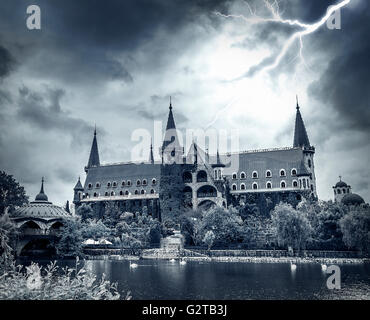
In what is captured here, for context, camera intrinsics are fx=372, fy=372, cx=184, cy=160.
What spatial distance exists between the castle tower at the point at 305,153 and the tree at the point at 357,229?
15131 millimetres

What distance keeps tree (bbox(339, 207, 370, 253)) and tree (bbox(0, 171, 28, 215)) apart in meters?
26.1

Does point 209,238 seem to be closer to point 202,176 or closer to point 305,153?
point 202,176

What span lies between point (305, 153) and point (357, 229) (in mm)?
20501

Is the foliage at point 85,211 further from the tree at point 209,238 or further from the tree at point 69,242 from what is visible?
the tree at point 209,238

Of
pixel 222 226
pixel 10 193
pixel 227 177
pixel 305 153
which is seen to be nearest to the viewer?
pixel 10 193

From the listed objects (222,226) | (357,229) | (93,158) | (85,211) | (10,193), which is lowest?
(357,229)

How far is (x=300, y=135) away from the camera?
1918 inches

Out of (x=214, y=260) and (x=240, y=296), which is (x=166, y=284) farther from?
(x=214, y=260)

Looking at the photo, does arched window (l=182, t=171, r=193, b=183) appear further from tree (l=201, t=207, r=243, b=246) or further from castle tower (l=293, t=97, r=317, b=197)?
castle tower (l=293, t=97, r=317, b=197)

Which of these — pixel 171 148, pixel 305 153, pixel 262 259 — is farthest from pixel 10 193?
pixel 305 153
